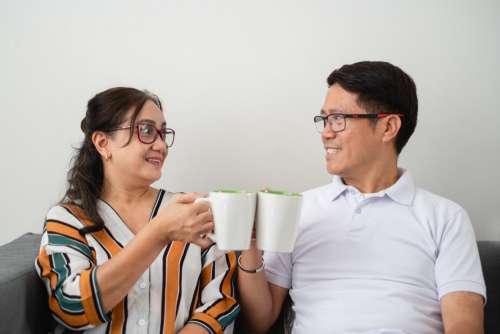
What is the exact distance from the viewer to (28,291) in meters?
1.15

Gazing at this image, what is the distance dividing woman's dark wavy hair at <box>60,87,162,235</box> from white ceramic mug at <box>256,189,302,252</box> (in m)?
0.54

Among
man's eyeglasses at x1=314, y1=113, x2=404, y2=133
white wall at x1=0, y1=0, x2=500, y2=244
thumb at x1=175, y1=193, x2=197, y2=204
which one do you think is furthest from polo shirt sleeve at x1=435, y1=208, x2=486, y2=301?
thumb at x1=175, y1=193, x2=197, y2=204

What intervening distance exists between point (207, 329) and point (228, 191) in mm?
459

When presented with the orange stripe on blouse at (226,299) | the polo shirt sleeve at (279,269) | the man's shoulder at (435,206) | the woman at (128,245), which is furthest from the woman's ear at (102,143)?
the man's shoulder at (435,206)

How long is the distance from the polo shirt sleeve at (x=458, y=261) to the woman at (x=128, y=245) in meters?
0.59

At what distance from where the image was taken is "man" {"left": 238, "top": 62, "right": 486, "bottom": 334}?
1.15 m

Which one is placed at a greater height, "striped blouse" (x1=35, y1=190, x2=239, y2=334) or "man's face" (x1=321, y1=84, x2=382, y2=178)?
"man's face" (x1=321, y1=84, x2=382, y2=178)

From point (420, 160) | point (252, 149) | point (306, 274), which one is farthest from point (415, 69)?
point (306, 274)

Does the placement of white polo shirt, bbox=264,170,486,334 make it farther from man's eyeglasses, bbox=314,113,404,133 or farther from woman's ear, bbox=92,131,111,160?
woman's ear, bbox=92,131,111,160

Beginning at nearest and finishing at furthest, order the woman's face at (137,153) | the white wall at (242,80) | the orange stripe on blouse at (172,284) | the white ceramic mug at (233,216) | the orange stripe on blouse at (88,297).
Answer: the white ceramic mug at (233,216), the orange stripe on blouse at (88,297), the orange stripe on blouse at (172,284), the woman's face at (137,153), the white wall at (242,80)

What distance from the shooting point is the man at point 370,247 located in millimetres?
1146

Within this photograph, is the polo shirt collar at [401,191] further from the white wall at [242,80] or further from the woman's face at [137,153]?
the woman's face at [137,153]

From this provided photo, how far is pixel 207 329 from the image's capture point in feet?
3.78

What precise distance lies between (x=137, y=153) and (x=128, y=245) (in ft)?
1.03
